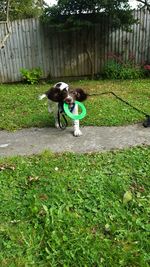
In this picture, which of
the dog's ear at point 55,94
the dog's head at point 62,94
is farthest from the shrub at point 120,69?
the dog's ear at point 55,94

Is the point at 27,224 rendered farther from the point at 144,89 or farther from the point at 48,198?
the point at 144,89

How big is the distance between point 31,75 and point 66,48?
5.12 feet

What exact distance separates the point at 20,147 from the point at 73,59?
616 cm

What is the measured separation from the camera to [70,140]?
171 inches

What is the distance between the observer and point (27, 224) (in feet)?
8.66

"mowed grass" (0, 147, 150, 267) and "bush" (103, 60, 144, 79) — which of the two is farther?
"bush" (103, 60, 144, 79)

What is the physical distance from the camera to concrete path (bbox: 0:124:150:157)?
4.10 meters

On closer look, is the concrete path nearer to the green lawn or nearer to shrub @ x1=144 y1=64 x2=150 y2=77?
the green lawn

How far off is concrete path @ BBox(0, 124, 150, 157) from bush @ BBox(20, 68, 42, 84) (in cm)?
461

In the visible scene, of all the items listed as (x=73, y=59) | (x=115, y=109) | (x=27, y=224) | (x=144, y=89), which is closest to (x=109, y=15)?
(x=73, y=59)

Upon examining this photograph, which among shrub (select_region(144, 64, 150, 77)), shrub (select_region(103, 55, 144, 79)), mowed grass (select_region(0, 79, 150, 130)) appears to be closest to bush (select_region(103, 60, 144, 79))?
shrub (select_region(103, 55, 144, 79))

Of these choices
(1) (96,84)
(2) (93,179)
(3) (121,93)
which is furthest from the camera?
(1) (96,84)

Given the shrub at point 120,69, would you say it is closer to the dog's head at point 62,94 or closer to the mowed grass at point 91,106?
the mowed grass at point 91,106

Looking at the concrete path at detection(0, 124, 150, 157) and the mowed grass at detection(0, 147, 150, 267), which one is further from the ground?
the concrete path at detection(0, 124, 150, 157)
